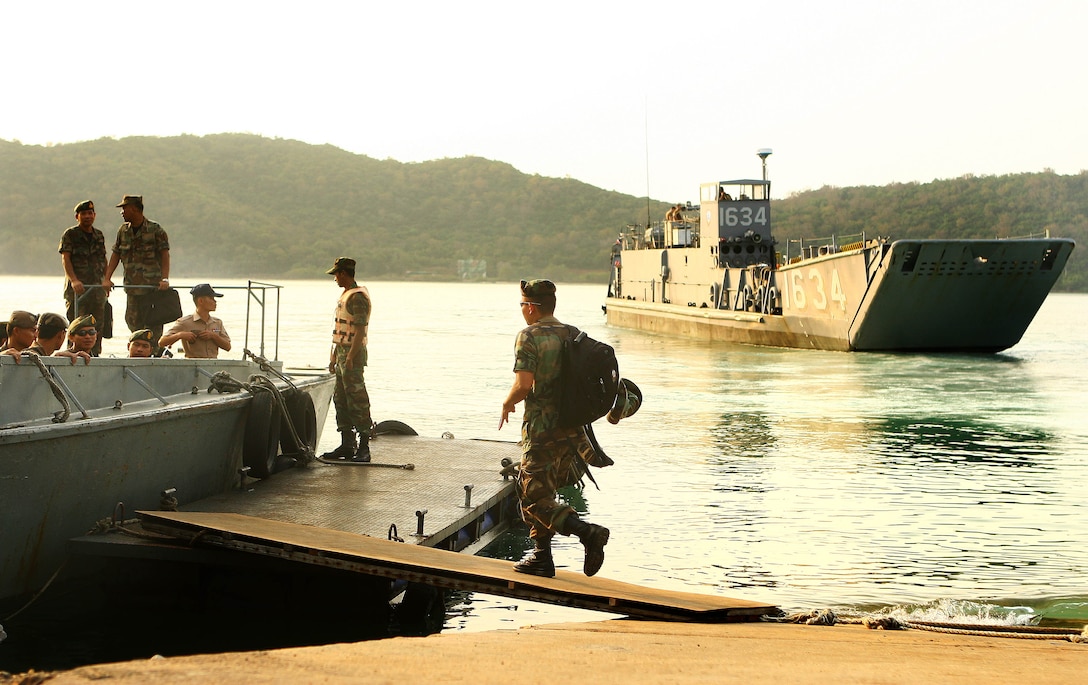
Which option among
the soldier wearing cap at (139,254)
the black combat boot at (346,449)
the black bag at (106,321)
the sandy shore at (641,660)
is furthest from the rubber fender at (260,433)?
the sandy shore at (641,660)

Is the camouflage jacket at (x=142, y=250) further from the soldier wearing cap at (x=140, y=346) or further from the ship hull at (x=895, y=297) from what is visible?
the ship hull at (x=895, y=297)

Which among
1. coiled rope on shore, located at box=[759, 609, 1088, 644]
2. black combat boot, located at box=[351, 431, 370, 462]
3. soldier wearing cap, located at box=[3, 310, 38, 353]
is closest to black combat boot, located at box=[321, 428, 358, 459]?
black combat boot, located at box=[351, 431, 370, 462]

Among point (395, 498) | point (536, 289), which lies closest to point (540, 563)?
point (536, 289)

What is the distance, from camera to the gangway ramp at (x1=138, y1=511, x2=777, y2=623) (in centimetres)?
657

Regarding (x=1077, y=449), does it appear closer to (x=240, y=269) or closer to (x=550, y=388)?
(x=550, y=388)

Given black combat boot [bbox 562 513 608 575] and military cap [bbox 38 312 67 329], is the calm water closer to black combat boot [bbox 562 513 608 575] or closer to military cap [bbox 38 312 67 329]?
black combat boot [bbox 562 513 608 575]

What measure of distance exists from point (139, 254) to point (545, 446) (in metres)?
5.23

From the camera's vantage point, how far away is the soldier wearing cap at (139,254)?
1081 centimetres

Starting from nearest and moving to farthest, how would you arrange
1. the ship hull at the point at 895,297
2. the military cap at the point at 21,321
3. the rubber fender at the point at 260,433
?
the military cap at the point at 21,321
the rubber fender at the point at 260,433
the ship hull at the point at 895,297

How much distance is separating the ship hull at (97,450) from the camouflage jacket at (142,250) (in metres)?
1.36

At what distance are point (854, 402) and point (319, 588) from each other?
1777 centimetres

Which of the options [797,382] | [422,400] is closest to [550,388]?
[422,400]

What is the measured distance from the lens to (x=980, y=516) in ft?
38.5

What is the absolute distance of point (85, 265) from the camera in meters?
11.0
